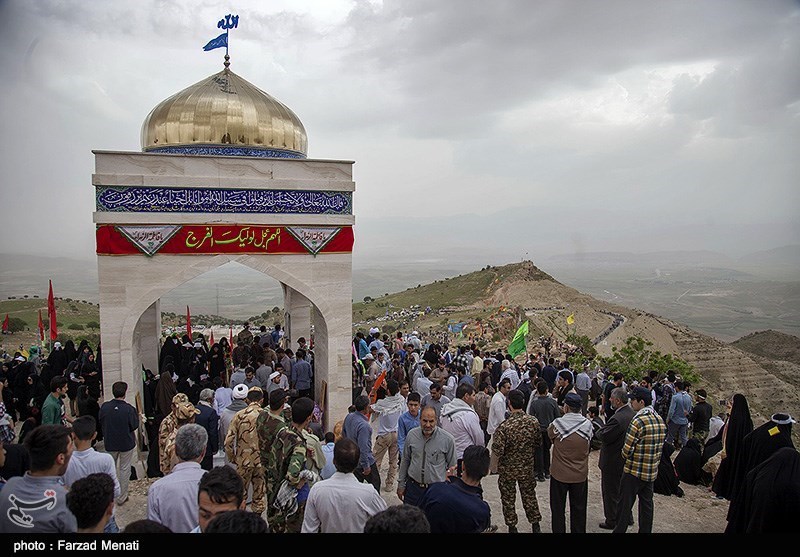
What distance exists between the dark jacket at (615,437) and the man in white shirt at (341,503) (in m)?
2.95

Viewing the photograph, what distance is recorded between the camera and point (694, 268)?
282 feet

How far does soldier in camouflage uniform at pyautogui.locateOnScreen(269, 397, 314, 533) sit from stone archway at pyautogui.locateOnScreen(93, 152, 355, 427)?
4.30 m

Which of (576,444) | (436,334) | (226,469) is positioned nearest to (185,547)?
(226,469)

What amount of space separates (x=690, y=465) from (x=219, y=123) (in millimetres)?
8972

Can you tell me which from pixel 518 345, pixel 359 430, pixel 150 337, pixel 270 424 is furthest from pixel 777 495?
pixel 150 337

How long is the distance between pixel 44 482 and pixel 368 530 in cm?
196

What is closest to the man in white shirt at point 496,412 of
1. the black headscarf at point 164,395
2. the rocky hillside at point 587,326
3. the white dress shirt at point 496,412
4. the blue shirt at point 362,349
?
the white dress shirt at point 496,412

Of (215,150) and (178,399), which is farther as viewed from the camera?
(215,150)

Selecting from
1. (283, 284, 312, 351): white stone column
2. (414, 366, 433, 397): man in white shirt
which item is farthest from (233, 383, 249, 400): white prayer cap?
(283, 284, 312, 351): white stone column

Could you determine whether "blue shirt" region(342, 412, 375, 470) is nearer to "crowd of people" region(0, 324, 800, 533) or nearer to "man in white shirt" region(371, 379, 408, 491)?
"crowd of people" region(0, 324, 800, 533)

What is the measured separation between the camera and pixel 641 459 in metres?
5.02

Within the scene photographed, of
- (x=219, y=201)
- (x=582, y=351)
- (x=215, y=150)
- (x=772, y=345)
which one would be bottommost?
(x=772, y=345)

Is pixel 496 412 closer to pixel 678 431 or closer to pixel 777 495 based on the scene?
pixel 777 495

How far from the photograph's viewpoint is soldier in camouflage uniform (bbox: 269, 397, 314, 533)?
13.3ft
